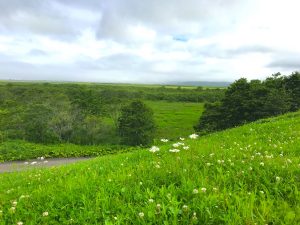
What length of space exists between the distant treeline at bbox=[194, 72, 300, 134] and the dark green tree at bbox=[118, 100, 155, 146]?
10266mm

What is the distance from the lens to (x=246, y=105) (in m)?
51.0

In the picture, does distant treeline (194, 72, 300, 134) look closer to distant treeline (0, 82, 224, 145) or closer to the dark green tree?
the dark green tree

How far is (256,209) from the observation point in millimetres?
4340

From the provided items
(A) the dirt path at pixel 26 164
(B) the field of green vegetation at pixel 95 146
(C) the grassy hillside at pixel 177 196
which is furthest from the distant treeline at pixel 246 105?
(C) the grassy hillside at pixel 177 196

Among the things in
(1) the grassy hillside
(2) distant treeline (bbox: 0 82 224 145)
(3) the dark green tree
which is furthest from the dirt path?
(3) the dark green tree

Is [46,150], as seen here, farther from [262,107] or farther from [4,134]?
[262,107]

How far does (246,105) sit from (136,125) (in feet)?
68.9

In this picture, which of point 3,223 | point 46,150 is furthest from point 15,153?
point 3,223

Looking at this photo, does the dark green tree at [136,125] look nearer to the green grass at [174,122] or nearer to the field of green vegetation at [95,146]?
the field of green vegetation at [95,146]

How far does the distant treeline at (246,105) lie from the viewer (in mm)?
50219

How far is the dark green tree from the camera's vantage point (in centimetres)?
6141

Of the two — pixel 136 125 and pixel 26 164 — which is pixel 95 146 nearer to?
pixel 136 125

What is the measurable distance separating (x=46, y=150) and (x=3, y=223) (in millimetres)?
39254

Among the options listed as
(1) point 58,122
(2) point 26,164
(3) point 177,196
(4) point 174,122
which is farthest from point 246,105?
(3) point 177,196
